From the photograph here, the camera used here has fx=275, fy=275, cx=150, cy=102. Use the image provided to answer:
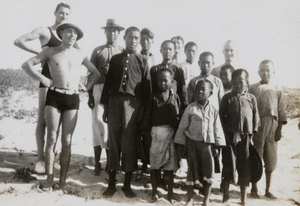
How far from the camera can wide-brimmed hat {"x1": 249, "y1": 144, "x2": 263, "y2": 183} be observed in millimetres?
3947

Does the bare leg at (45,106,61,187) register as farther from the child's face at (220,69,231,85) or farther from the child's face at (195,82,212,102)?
the child's face at (220,69,231,85)

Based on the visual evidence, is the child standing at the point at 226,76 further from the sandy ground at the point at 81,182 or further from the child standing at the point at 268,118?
the sandy ground at the point at 81,182

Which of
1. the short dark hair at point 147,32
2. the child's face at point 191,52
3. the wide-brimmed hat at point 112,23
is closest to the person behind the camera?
the wide-brimmed hat at point 112,23

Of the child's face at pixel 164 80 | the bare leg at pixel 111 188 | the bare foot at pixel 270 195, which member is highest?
the child's face at pixel 164 80

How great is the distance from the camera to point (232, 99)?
396cm

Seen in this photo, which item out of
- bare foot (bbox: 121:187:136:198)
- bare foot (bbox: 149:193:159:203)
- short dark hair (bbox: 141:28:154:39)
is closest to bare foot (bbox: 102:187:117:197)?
bare foot (bbox: 121:187:136:198)

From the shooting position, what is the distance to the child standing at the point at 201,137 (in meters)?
3.66

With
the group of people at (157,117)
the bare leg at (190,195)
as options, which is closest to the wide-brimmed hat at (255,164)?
the group of people at (157,117)

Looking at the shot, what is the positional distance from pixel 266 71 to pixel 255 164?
1472 mm

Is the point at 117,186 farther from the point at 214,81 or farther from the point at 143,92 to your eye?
the point at 214,81

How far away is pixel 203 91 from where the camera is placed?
3.74 m

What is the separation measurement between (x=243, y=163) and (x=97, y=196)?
2115 millimetres

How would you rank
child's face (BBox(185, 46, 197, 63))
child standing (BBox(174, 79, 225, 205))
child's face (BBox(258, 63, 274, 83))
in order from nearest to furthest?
child standing (BBox(174, 79, 225, 205)), child's face (BBox(258, 63, 274, 83)), child's face (BBox(185, 46, 197, 63))

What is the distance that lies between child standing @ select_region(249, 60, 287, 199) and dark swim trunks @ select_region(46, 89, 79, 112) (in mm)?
2873
